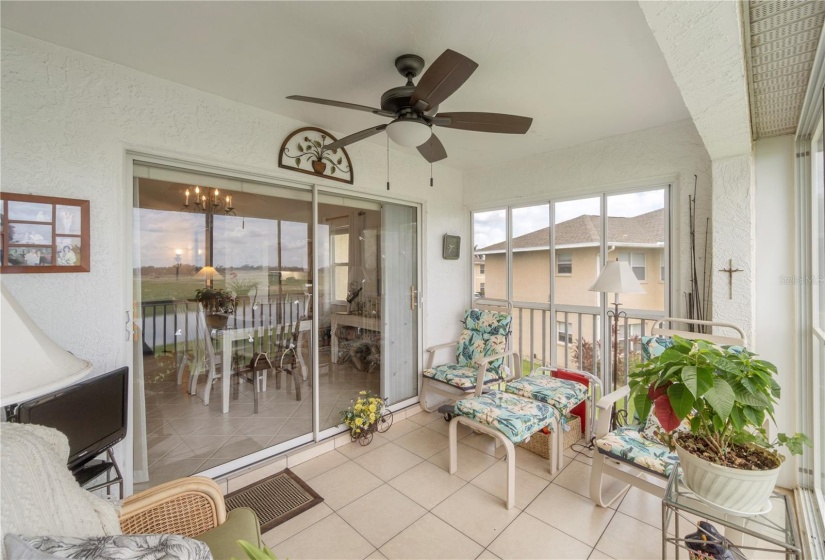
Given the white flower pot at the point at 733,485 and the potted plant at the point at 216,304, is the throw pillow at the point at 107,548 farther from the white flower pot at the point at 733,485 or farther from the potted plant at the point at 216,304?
the potted plant at the point at 216,304

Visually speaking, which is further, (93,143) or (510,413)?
(510,413)

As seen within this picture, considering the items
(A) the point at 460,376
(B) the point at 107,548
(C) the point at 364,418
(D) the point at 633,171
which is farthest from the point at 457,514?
(D) the point at 633,171

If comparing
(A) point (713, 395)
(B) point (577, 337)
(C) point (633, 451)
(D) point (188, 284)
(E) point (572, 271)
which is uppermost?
(E) point (572, 271)

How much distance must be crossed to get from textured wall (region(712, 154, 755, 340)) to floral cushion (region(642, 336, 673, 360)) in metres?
0.43

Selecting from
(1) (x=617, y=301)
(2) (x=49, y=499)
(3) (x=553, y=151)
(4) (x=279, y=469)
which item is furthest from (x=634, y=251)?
(2) (x=49, y=499)

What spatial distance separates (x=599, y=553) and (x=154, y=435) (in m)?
2.76

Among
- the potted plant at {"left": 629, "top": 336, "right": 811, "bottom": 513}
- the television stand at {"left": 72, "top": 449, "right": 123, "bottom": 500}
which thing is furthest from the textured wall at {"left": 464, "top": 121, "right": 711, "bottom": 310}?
the television stand at {"left": 72, "top": 449, "right": 123, "bottom": 500}

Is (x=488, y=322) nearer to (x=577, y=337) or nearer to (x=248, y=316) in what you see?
(x=577, y=337)

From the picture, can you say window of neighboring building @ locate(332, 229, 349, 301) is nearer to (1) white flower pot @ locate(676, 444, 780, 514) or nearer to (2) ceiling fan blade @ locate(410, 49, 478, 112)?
(2) ceiling fan blade @ locate(410, 49, 478, 112)

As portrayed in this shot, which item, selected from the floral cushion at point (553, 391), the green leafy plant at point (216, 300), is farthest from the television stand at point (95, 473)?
the floral cushion at point (553, 391)

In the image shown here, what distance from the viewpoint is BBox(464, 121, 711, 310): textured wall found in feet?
8.55

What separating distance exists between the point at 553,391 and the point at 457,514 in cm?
117

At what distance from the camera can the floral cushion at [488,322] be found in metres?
3.37

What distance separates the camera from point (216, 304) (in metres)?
2.46
